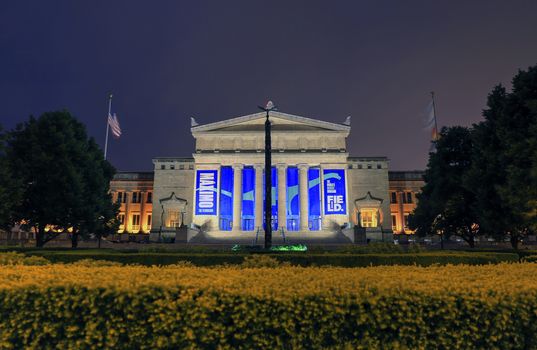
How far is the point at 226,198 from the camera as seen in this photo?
56000 millimetres

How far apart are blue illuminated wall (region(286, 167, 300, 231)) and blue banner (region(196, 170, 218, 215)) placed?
11.5 m

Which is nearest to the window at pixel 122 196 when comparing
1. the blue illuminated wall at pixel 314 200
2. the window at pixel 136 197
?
the window at pixel 136 197

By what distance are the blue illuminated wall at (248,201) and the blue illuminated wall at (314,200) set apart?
8957mm

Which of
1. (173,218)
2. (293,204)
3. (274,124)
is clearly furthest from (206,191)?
(274,124)

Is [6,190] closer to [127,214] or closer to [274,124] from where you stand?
[274,124]

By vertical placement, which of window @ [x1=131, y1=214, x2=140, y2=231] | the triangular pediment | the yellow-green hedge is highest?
the triangular pediment

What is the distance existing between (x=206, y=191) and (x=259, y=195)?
27.5 feet

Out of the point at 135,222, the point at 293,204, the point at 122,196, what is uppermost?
the point at 122,196

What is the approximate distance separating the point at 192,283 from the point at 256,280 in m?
1.28

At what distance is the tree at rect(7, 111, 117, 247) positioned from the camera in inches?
1307

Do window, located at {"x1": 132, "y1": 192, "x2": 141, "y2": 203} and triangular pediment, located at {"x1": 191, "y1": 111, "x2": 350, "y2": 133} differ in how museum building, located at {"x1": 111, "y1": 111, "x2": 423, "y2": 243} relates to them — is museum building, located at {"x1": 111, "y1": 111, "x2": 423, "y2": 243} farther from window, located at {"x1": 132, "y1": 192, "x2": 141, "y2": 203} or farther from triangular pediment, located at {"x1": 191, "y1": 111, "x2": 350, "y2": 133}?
window, located at {"x1": 132, "y1": 192, "x2": 141, "y2": 203}

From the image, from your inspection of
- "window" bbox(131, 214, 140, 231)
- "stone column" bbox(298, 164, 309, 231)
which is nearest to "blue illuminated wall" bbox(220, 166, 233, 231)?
"stone column" bbox(298, 164, 309, 231)

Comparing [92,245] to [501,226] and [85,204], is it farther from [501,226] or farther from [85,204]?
[501,226]

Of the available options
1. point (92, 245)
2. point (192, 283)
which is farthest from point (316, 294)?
point (92, 245)
